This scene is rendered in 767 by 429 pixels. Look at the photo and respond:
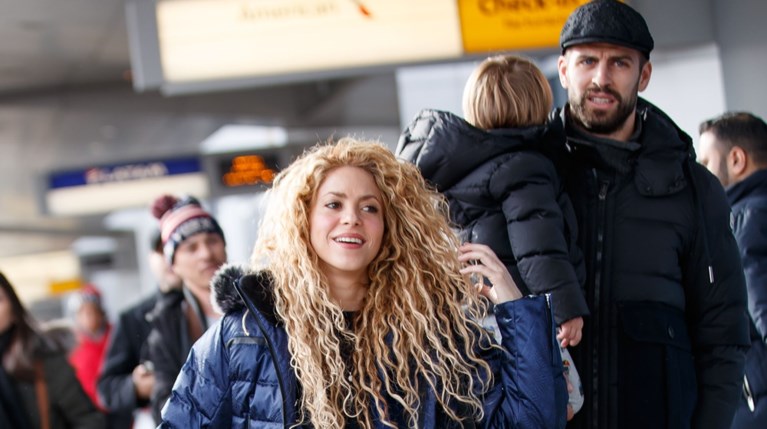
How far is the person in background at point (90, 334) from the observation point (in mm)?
9523

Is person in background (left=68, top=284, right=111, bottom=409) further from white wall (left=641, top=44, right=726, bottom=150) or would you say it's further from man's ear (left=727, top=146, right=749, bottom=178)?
man's ear (left=727, top=146, right=749, bottom=178)

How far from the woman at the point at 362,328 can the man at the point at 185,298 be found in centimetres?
173

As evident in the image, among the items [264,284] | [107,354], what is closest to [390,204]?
[264,284]

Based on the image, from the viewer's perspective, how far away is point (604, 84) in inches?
117

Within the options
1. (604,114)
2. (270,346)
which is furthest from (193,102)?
(270,346)

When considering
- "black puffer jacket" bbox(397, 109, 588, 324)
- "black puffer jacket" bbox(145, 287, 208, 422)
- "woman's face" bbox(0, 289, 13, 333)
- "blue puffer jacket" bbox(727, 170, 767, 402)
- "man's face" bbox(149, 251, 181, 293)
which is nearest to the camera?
"black puffer jacket" bbox(397, 109, 588, 324)

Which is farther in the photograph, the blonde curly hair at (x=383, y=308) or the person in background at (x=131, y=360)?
the person in background at (x=131, y=360)

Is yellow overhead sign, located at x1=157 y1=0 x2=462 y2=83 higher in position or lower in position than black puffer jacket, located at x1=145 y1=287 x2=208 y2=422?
higher

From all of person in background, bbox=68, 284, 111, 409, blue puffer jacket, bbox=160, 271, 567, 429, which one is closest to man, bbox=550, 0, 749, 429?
blue puffer jacket, bbox=160, 271, 567, 429

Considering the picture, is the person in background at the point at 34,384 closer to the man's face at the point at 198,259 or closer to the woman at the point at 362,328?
the man's face at the point at 198,259

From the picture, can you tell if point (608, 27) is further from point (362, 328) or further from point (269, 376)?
point (269, 376)

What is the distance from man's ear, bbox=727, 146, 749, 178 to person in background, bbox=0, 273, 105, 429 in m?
2.76

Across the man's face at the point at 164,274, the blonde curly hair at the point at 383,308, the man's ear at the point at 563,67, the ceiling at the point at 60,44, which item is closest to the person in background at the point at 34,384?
the man's face at the point at 164,274

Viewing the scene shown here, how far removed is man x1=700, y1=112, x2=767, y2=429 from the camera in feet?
13.0
